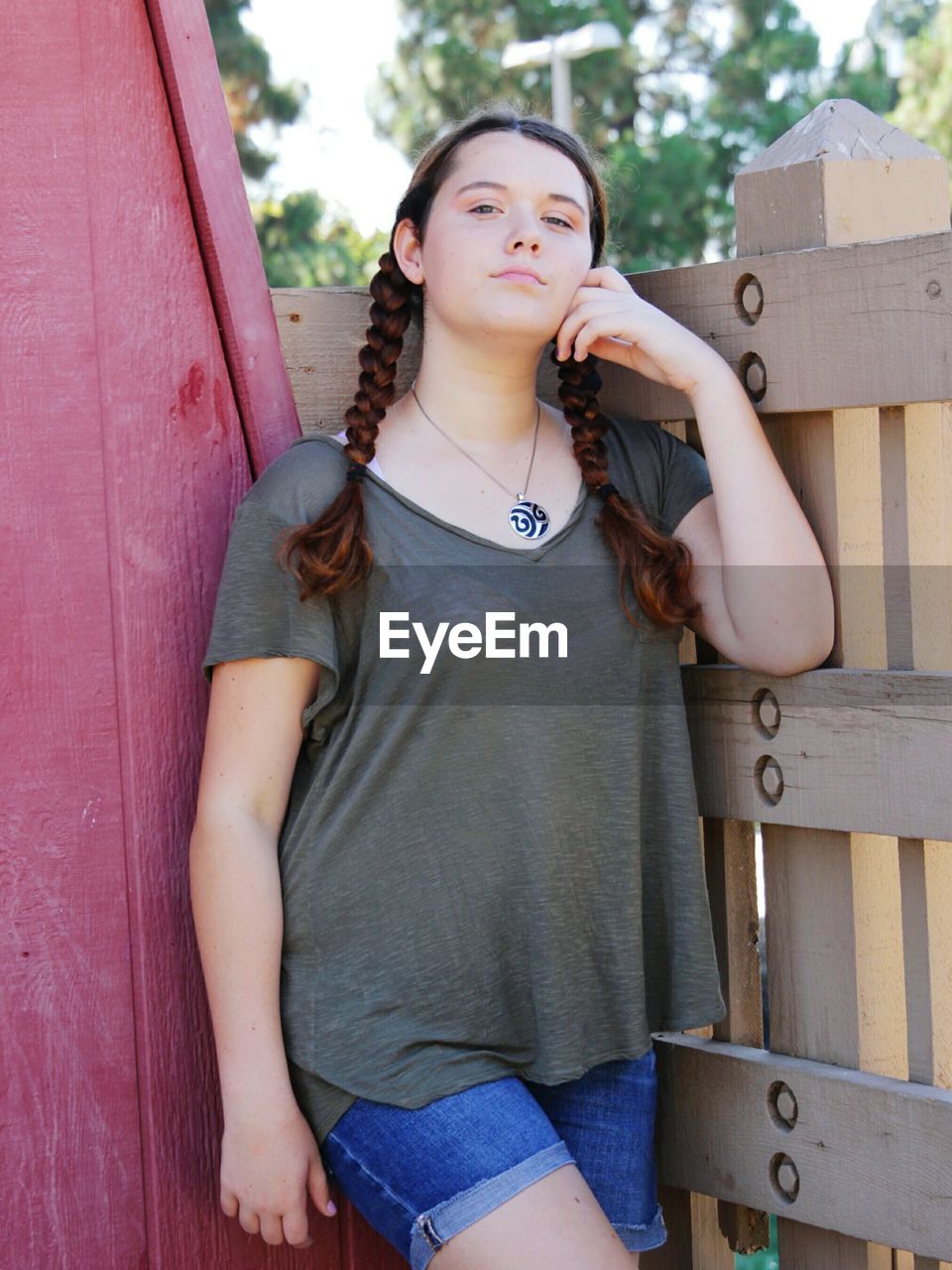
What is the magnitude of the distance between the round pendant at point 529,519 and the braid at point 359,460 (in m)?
0.21

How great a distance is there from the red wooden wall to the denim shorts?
0.92 ft

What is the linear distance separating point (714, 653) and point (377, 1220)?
3.05 ft

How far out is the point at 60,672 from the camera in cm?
213

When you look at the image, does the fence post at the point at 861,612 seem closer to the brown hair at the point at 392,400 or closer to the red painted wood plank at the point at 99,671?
the brown hair at the point at 392,400

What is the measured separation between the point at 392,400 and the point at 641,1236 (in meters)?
1.20

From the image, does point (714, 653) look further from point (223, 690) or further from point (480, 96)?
point (480, 96)

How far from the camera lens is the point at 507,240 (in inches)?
83.2

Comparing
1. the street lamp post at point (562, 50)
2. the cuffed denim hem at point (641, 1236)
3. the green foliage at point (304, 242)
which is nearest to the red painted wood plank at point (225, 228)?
the cuffed denim hem at point (641, 1236)

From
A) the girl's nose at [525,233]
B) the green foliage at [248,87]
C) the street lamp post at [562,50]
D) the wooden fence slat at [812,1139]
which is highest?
the green foliage at [248,87]

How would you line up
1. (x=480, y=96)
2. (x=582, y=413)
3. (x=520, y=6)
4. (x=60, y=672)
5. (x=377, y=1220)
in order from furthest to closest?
(x=520, y=6) → (x=480, y=96) → (x=582, y=413) → (x=60, y=672) → (x=377, y=1220)

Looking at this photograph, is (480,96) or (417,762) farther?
(480,96)

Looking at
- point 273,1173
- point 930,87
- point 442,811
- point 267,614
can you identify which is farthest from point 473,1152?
point 930,87

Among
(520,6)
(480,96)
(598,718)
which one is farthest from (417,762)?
(520,6)

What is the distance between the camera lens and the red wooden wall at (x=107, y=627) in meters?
2.11
